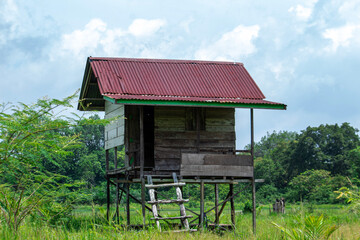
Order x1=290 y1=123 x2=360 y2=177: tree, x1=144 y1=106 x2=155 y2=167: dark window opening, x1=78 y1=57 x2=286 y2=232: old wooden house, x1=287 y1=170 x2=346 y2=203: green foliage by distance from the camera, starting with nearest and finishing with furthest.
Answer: x1=78 y1=57 x2=286 y2=232: old wooden house < x1=144 y1=106 x2=155 y2=167: dark window opening < x1=287 y1=170 x2=346 y2=203: green foliage < x1=290 y1=123 x2=360 y2=177: tree

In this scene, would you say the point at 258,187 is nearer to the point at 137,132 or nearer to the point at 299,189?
the point at 299,189

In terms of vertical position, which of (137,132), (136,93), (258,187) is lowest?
(258,187)

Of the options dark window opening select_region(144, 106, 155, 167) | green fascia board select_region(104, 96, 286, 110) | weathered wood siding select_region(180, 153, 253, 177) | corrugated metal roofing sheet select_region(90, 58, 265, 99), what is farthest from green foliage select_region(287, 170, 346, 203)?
green fascia board select_region(104, 96, 286, 110)

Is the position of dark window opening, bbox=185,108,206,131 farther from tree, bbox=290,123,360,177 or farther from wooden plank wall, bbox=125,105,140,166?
tree, bbox=290,123,360,177

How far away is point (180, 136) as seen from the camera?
17.2 metres

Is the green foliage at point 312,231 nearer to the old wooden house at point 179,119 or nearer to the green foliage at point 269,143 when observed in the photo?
the old wooden house at point 179,119

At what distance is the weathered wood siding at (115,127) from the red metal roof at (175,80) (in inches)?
35.6

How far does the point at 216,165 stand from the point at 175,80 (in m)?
3.43

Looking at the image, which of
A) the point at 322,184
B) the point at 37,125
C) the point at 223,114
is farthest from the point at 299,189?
the point at 37,125

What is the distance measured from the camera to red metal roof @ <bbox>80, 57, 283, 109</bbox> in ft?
56.3

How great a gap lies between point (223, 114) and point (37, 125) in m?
8.63

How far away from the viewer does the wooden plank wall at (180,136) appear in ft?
55.9

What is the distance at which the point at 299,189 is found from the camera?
3822 centimetres

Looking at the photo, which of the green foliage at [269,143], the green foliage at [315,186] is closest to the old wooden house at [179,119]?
the green foliage at [315,186]
